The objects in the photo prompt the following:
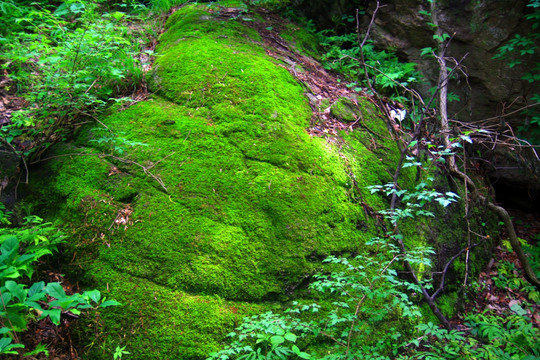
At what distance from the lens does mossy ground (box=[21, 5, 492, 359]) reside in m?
2.54

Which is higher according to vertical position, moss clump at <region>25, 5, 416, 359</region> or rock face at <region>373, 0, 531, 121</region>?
rock face at <region>373, 0, 531, 121</region>

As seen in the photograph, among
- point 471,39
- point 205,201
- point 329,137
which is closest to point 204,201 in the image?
point 205,201

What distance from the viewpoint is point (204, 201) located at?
305 cm

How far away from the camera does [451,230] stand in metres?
4.18

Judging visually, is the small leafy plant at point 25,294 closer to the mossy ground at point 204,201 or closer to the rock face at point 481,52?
the mossy ground at point 204,201

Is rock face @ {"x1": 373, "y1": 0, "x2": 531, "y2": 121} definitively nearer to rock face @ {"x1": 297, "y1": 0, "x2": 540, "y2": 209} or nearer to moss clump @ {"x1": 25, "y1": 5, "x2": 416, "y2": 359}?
rock face @ {"x1": 297, "y1": 0, "x2": 540, "y2": 209}

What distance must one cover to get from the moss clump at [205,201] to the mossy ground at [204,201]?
1cm

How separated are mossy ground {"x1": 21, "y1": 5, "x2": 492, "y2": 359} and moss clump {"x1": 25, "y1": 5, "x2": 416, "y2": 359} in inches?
0.4

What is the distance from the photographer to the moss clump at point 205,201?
254 cm

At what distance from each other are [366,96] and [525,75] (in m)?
2.77

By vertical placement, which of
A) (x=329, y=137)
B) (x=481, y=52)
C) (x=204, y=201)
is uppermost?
(x=481, y=52)

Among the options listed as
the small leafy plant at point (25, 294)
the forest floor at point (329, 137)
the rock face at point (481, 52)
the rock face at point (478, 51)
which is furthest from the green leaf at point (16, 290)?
the rock face at point (478, 51)

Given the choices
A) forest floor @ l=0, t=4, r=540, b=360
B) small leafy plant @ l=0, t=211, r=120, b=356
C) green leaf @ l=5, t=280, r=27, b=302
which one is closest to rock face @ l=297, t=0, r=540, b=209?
forest floor @ l=0, t=4, r=540, b=360

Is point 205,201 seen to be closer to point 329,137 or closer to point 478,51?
point 329,137
